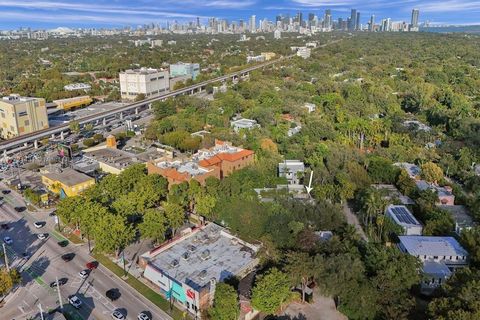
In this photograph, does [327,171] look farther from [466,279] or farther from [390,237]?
[466,279]

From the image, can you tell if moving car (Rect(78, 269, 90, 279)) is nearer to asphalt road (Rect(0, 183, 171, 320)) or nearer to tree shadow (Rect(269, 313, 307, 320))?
asphalt road (Rect(0, 183, 171, 320))

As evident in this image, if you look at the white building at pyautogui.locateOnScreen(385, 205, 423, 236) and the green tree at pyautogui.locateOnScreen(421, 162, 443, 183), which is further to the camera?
the green tree at pyautogui.locateOnScreen(421, 162, 443, 183)

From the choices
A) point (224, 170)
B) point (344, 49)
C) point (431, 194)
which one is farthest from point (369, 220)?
point (344, 49)

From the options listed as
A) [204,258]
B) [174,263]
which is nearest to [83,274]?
[174,263]

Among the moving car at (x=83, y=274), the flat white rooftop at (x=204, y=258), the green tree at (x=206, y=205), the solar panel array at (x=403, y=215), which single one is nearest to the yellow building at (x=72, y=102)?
the green tree at (x=206, y=205)

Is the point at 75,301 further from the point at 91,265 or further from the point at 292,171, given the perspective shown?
the point at 292,171

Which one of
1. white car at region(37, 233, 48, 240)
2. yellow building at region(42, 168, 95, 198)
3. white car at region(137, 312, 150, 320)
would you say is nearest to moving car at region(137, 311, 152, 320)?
white car at region(137, 312, 150, 320)
